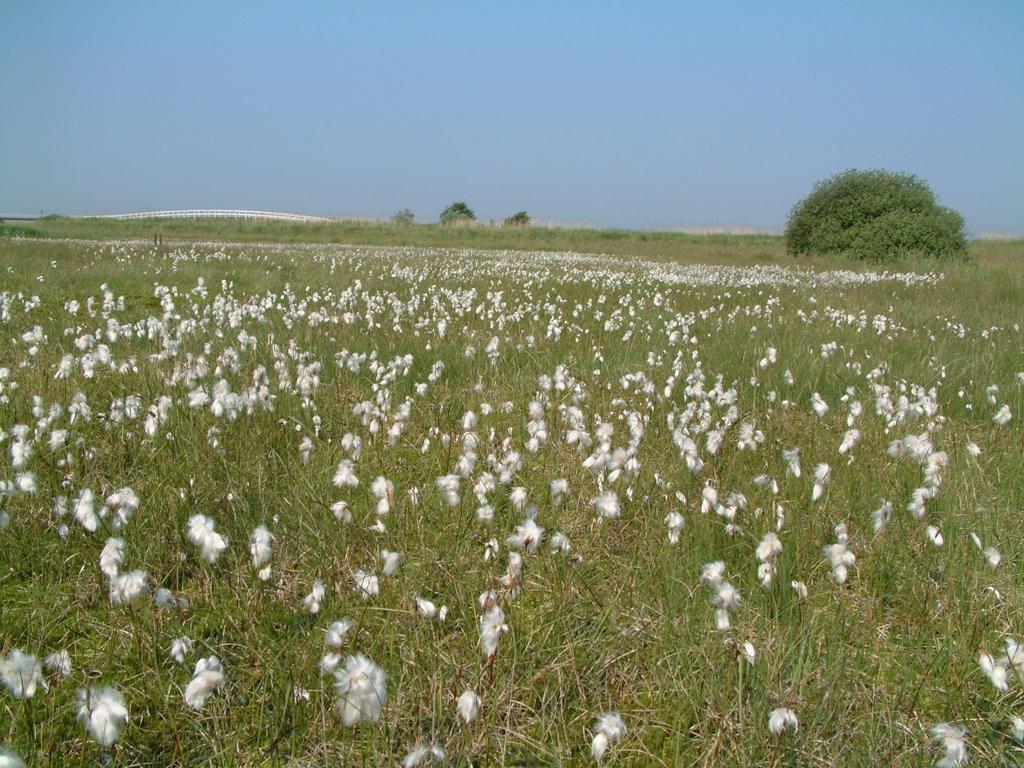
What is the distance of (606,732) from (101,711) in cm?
108

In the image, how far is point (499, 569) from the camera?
8.99ft

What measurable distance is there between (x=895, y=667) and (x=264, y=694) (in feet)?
6.08

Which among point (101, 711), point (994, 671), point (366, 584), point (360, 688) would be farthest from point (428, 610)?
point (994, 671)

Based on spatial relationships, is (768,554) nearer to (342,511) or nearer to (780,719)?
(780,719)

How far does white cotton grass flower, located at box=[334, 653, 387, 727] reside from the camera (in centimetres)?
160

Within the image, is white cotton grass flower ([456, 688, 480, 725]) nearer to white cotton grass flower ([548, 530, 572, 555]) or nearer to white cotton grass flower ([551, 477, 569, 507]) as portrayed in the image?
white cotton grass flower ([548, 530, 572, 555])

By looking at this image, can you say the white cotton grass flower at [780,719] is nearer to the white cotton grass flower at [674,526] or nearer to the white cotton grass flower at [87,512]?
the white cotton grass flower at [674,526]

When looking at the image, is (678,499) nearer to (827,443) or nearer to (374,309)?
(827,443)

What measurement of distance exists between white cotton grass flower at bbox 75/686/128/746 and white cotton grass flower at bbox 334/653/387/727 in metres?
0.43

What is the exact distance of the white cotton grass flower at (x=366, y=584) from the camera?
234 centimetres

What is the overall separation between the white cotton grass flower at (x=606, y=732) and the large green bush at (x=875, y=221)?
2563cm

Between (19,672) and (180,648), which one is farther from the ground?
(19,672)

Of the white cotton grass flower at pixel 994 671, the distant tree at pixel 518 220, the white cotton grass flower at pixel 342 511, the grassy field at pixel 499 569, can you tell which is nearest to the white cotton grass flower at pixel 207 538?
the grassy field at pixel 499 569

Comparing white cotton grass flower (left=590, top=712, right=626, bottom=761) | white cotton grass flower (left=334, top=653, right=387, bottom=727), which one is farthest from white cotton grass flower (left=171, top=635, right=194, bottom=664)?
white cotton grass flower (left=590, top=712, right=626, bottom=761)
